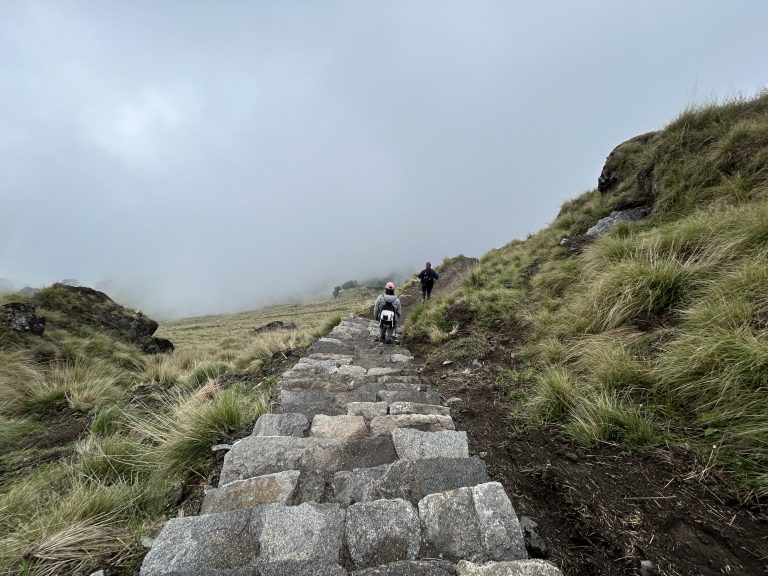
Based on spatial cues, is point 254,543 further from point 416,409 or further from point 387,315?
point 387,315

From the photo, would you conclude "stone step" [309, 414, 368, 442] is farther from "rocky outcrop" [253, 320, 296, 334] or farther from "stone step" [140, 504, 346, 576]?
"rocky outcrop" [253, 320, 296, 334]

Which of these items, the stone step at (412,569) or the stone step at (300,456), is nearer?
the stone step at (412,569)

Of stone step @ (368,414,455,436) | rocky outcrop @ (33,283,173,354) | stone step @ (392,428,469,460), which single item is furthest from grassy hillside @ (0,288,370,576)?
rocky outcrop @ (33,283,173,354)

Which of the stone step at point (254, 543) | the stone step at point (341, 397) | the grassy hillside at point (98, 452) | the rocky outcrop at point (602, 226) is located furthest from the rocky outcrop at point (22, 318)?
the rocky outcrop at point (602, 226)

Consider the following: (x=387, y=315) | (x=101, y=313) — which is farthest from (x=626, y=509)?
(x=101, y=313)

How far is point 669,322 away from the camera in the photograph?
11.4 feet

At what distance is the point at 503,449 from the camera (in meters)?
2.71

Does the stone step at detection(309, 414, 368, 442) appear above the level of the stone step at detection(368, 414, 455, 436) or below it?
above

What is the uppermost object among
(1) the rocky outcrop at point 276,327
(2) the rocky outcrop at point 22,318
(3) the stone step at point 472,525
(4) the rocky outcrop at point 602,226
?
(4) the rocky outcrop at point 602,226

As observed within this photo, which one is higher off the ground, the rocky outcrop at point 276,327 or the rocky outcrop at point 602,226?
the rocky outcrop at point 602,226

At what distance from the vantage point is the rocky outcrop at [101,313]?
10969mm

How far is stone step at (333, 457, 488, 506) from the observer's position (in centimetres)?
209

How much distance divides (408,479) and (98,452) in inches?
127

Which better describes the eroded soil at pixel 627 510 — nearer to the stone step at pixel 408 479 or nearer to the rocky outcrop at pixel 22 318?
the stone step at pixel 408 479
